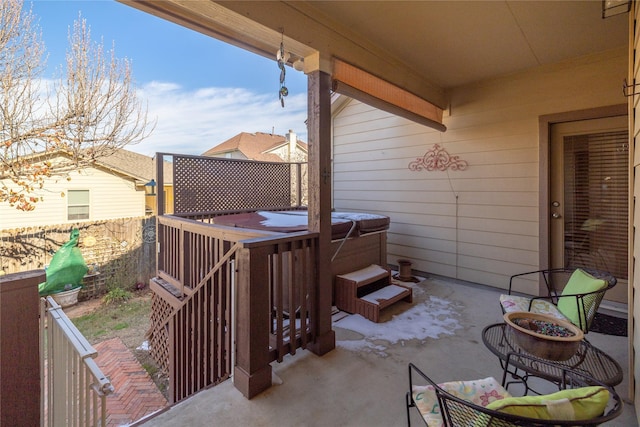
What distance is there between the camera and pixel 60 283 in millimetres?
5395

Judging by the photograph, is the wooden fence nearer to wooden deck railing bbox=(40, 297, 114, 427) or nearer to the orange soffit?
wooden deck railing bbox=(40, 297, 114, 427)

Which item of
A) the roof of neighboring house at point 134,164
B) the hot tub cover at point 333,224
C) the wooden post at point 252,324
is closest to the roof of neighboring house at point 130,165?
the roof of neighboring house at point 134,164

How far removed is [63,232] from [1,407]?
18.7 ft

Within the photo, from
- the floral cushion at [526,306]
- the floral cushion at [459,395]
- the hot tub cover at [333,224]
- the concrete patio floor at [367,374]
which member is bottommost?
the concrete patio floor at [367,374]

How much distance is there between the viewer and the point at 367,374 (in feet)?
7.18

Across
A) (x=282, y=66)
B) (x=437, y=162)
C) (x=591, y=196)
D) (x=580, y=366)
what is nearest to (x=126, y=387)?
(x=282, y=66)

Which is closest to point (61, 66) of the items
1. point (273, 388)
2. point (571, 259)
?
point (273, 388)

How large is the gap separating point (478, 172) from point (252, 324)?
11.9 ft

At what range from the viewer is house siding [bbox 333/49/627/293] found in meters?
3.52

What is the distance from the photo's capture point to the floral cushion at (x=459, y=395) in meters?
1.22

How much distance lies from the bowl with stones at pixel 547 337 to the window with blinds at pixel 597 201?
96.6 inches

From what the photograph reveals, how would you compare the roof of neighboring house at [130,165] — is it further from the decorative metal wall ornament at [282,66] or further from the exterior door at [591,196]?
the exterior door at [591,196]

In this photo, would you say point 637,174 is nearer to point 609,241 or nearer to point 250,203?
point 609,241

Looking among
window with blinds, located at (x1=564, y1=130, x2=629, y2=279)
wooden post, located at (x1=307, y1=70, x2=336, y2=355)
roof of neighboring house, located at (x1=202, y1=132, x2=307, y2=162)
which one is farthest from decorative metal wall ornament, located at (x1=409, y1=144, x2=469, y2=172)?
roof of neighboring house, located at (x1=202, y1=132, x2=307, y2=162)
